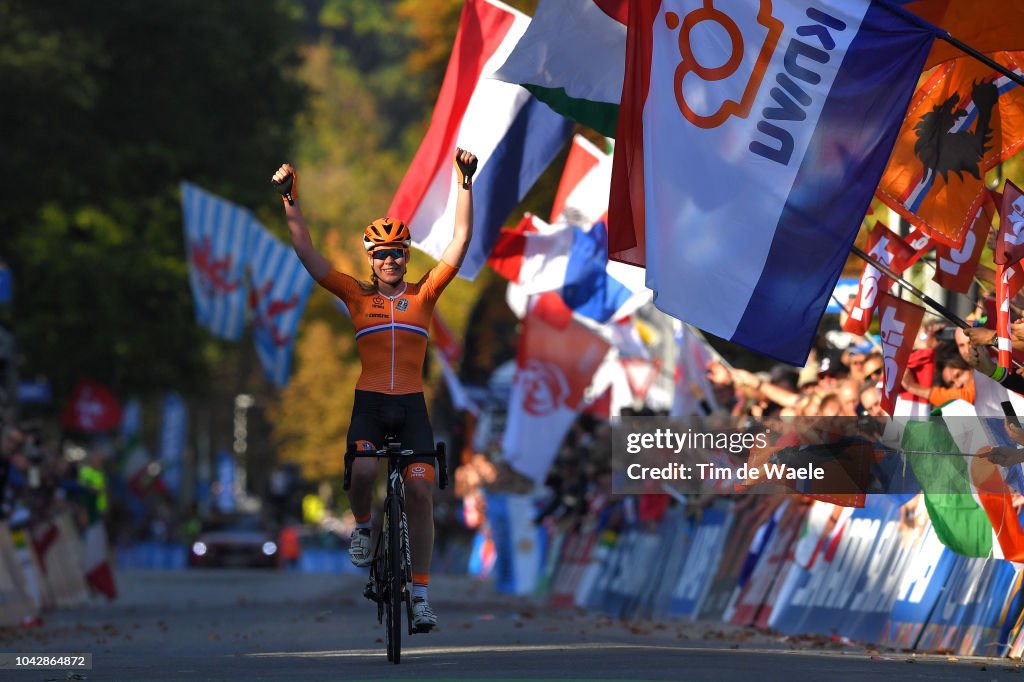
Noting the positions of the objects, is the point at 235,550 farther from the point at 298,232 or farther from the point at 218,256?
A: the point at 298,232

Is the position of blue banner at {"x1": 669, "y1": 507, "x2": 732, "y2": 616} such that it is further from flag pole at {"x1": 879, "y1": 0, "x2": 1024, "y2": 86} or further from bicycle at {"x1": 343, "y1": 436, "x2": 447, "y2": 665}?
flag pole at {"x1": 879, "y1": 0, "x2": 1024, "y2": 86}

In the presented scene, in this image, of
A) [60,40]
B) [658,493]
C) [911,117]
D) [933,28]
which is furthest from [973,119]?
[60,40]

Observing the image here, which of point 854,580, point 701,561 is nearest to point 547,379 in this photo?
point 701,561

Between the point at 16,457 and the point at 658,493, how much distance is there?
656cm

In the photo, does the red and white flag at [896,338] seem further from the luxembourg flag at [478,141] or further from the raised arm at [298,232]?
the luxembourg flag at [478,141]

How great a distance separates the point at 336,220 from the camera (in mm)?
97812

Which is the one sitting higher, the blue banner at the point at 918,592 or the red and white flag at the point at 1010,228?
the red and white flag at the point at 1010,228

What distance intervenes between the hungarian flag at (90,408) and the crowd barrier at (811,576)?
67.4ft

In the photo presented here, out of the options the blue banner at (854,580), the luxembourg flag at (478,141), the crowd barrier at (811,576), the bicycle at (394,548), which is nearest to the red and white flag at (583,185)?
the luxembourg flag at (478,141)

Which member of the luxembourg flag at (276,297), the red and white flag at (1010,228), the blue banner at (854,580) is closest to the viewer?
the red and white flag at (1010,228)

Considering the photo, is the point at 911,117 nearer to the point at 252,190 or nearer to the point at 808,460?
the point at 808,460

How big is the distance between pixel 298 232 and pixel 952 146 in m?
3.74

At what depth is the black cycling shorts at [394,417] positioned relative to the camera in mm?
11602

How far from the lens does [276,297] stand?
26000 millimetres
